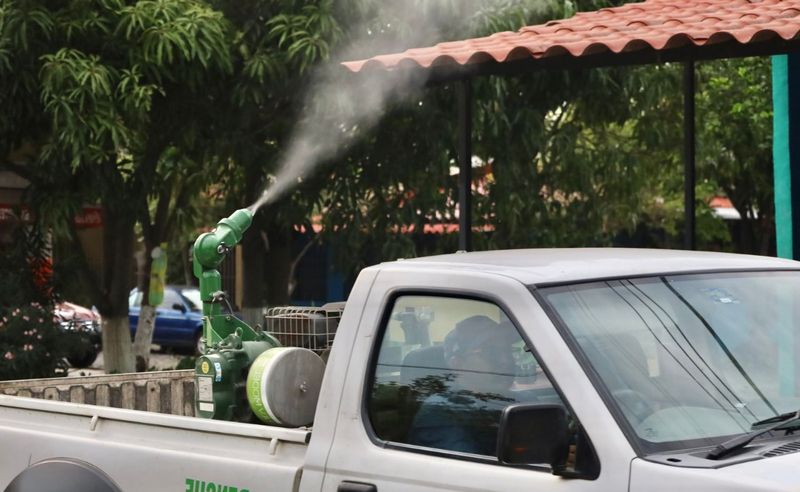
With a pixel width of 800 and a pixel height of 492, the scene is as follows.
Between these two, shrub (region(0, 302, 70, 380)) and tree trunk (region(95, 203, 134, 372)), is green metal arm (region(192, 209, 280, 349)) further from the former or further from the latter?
tree trunk (region(95, 203, 134, 372))

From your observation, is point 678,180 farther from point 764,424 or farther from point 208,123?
point 764,424

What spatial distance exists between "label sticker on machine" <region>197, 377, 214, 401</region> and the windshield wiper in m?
2.14

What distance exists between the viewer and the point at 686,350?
385 centimetres

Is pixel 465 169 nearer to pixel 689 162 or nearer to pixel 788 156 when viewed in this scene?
pixel 689 162

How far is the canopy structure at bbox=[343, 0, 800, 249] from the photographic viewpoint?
7.51 m

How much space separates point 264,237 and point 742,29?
972 cm

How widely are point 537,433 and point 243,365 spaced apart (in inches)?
77.4

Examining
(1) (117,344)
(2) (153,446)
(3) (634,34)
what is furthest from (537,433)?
(1) (117,344)

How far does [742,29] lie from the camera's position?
7.43 metres

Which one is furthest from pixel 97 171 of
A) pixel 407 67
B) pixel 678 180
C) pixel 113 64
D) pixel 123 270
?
pixel 678 180

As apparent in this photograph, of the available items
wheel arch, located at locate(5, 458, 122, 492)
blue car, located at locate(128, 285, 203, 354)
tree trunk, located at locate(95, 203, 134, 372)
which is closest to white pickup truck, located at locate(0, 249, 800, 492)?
wheel arch, located at locate(5, 458, 122, 492)

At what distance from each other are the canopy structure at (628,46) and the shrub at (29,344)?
615 cm

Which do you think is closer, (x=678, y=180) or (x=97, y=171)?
(x=97, y=171)

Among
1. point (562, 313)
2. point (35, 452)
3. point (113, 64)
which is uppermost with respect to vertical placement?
point (113, 64)
